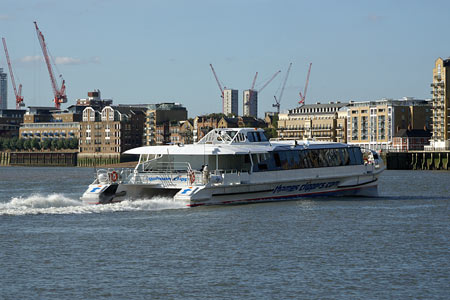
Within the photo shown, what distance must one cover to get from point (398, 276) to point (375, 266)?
1881mm

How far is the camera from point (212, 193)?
2002 inches

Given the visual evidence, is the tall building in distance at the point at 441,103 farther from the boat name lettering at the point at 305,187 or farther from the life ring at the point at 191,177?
the life ring at the point at 191,177

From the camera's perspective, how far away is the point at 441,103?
196250mm

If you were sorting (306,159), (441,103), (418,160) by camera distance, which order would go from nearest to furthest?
(306,159) → (418,160) → (441,103)

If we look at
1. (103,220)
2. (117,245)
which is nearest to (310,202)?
(103,220)

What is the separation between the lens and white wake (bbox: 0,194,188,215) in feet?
160

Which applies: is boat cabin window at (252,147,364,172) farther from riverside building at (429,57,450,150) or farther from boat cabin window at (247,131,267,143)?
riverside building at (429,57,450,150)

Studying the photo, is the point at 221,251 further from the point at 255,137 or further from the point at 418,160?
the point at 418,160

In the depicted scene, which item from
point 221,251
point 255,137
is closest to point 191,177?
point 255,137

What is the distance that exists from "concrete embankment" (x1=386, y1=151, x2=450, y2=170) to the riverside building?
2284 cm

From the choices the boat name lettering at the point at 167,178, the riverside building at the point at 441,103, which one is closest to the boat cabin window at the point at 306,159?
the boat name lettering at the point at 167,178

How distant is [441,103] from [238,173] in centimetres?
15155

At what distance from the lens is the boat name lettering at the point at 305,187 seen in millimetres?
55406

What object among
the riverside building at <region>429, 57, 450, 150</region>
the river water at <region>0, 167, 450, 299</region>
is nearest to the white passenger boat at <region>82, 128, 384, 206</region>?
the river water at <region>0, 167, 450, 299</region>
